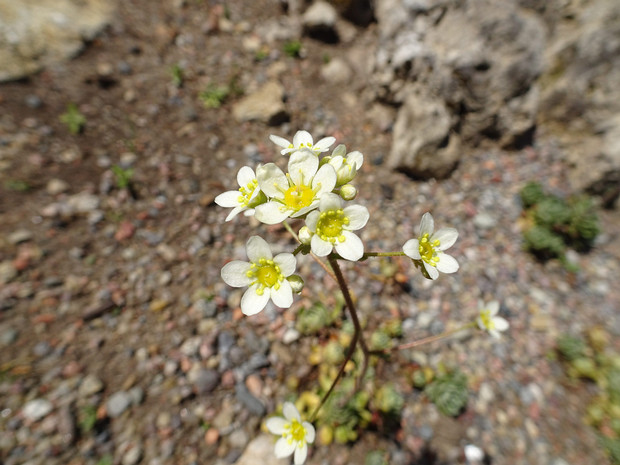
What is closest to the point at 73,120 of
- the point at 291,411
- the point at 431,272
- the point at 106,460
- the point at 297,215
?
the point at 106,460

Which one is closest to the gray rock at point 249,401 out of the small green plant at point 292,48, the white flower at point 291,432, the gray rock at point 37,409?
the white flower at point 291,432

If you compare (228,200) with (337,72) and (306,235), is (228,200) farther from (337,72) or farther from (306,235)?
(337,72)

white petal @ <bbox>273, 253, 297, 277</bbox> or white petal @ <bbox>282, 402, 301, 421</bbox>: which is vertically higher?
white petal @ <bbox>273, 253, 297, 277</bbox>

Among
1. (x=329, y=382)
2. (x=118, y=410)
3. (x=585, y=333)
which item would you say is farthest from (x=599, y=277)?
(x=118, y=410)

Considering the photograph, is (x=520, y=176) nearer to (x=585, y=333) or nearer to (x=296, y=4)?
(x=585, y=333)

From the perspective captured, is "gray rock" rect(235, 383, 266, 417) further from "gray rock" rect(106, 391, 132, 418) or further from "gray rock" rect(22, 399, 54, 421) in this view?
"gray rock" rect(22, 399, 54, 421)

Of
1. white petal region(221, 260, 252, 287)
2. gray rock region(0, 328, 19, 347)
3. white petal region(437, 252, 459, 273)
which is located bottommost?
gray rock region(0, 328, 19, 347)

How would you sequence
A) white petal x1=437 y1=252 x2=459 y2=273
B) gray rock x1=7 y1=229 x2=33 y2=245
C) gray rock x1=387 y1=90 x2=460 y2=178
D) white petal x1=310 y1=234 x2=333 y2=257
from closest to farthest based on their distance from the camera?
white petal x1=310 y1=234 x2=333 y2=257
white petal x1=437 y1=252 x2=459 y2=273
gray rock x1=7 y1=229 x2=33 y2=245
gray rock x1=387 y1=90 x2=460 y2=178

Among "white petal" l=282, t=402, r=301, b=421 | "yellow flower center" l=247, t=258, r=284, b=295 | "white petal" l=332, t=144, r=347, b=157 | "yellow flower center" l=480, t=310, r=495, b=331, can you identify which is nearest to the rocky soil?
"yellow flower center" l=480, t=310, r=495, b=331
